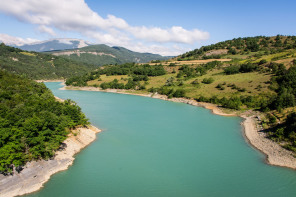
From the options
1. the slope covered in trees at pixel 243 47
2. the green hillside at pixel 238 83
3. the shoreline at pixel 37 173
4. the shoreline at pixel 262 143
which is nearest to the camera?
the shoreline at pixel 37 173

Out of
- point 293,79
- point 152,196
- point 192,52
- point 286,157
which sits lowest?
point 152,196

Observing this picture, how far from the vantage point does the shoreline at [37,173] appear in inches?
773

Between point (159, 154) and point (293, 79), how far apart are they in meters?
51.8

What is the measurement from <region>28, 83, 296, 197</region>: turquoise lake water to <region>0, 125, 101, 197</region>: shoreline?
34.6 inches

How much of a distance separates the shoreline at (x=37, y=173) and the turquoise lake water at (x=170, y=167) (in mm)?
879

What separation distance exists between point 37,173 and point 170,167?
1619 cm

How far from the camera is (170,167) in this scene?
26.4m

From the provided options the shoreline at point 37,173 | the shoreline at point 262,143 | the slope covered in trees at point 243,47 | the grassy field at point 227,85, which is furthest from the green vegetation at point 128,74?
the shoreline at point 37,173

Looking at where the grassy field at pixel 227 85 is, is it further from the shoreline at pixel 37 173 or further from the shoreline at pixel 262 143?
the shoreline at pixel 37 173

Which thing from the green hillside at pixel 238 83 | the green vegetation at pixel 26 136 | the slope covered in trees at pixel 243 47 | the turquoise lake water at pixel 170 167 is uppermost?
the slope covered in trees at pixel 243 47

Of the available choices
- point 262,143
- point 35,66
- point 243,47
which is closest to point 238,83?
point 262,143

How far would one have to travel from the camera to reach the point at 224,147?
33.4m

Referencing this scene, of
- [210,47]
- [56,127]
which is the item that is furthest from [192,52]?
[56,127]

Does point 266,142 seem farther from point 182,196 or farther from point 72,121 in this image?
point 72,121
